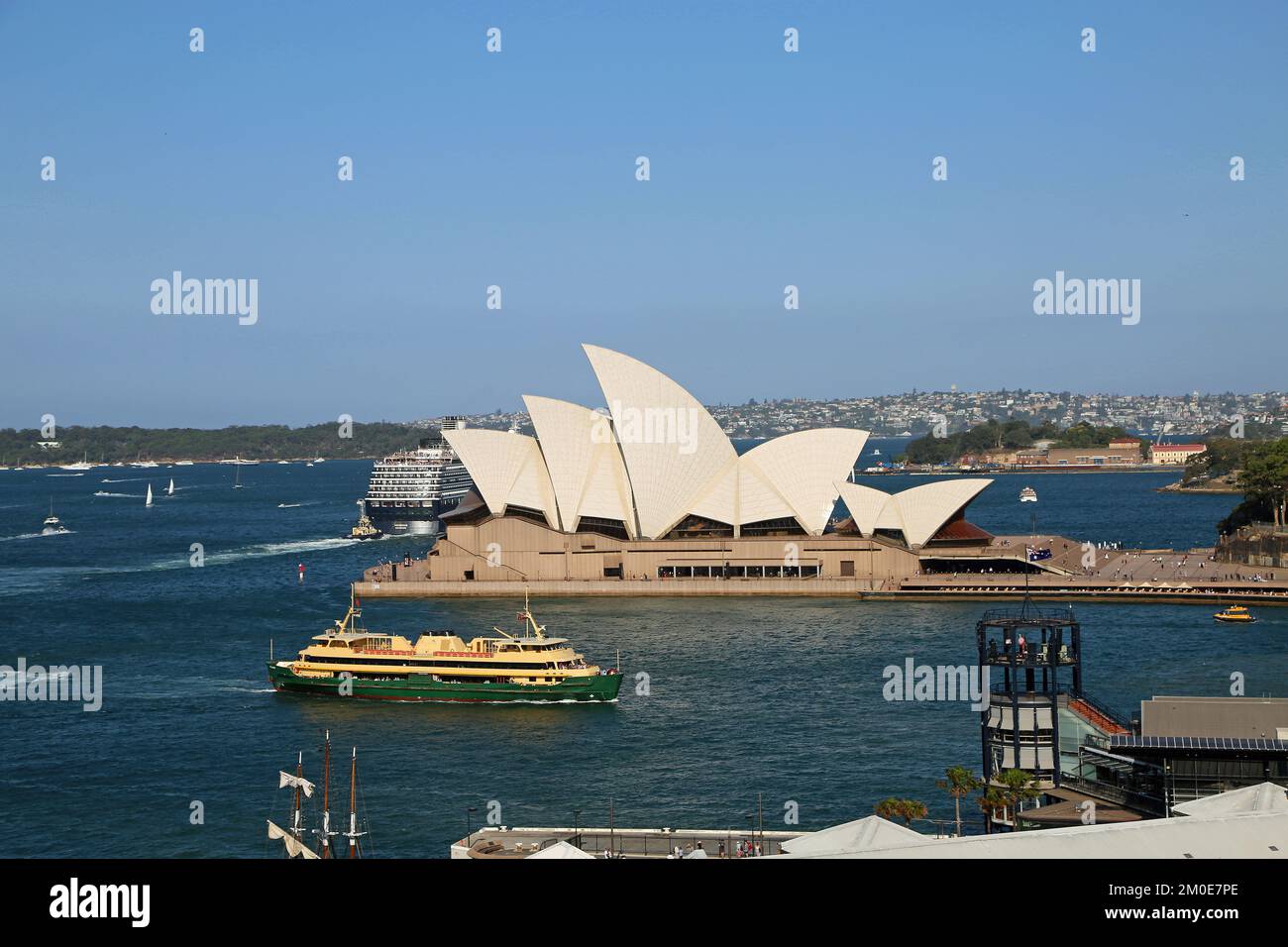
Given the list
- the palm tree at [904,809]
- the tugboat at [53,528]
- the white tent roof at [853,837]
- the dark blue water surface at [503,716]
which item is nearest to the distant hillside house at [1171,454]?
the tugboat at [53,528]

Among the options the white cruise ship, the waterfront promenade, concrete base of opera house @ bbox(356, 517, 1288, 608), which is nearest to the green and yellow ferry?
the waterfront promenade

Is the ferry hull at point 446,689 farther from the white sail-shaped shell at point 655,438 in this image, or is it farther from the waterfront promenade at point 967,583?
the white sail-shaped shell at point 655,438

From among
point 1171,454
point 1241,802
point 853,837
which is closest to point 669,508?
point 853,837

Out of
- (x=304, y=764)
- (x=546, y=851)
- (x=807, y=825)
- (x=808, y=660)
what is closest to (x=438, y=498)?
(x=808, y=660)

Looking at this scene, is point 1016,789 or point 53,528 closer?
point 1016,789

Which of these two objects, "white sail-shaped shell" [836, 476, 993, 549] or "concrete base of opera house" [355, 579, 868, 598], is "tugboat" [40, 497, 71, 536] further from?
"white sail-shaped shell" [836, 476, 993, 549]

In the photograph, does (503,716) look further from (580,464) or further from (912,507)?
(912,507)

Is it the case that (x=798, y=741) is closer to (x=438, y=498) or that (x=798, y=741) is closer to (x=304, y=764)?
(x=304, y=764)
